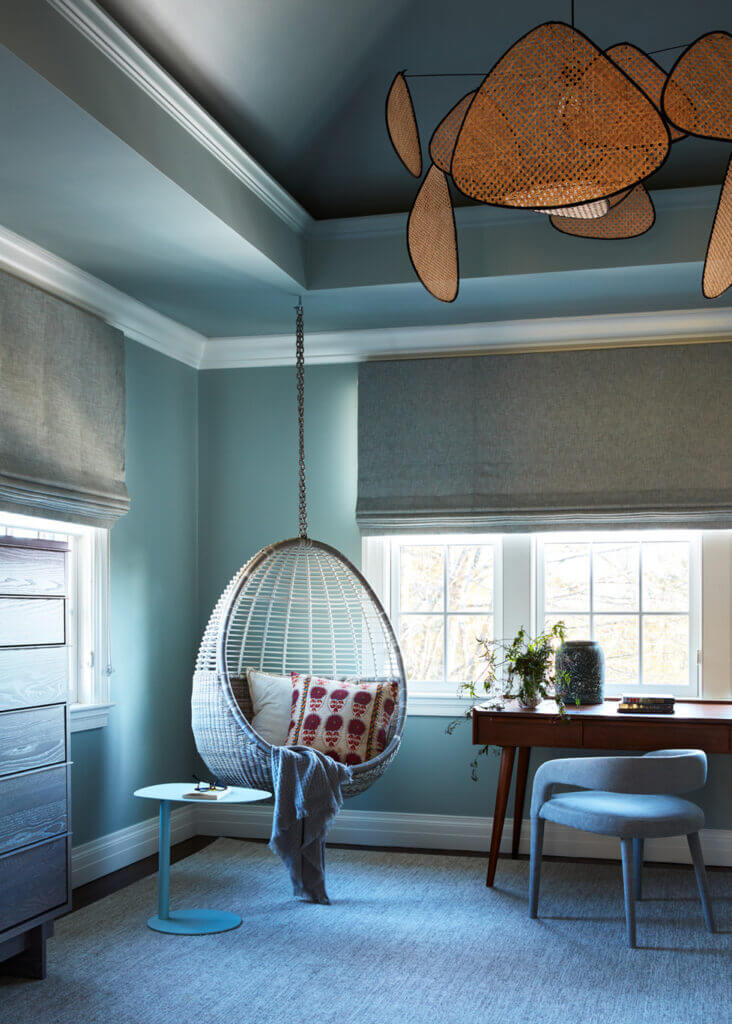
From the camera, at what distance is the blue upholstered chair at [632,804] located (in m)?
3.54

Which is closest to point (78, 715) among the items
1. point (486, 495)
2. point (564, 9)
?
point (486, 495)

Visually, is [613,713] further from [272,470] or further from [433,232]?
[433,232]

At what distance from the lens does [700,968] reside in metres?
3.38

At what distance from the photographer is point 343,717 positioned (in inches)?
180

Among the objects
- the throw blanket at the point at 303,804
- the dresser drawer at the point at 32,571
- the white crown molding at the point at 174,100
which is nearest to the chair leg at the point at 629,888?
the throw blanket at the point at 303,804

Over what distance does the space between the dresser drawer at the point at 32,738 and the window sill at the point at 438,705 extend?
201 centimetres

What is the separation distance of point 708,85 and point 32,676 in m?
2.55

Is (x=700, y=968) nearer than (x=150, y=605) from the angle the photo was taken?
Yes

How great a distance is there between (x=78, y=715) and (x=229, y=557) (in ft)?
4.46

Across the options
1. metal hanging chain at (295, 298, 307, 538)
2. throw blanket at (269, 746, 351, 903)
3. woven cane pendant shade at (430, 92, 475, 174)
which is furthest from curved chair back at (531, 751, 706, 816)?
woven cane pendant shade at (430, 92, 475, 174)

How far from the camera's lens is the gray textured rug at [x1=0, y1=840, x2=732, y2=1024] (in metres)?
3.05

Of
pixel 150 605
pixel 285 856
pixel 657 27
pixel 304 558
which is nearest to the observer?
pixel 657 27

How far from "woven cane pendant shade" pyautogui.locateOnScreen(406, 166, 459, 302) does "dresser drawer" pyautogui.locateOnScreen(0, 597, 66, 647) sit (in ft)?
5.52

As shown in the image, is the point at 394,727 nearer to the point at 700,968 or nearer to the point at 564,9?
the point at 700,968
